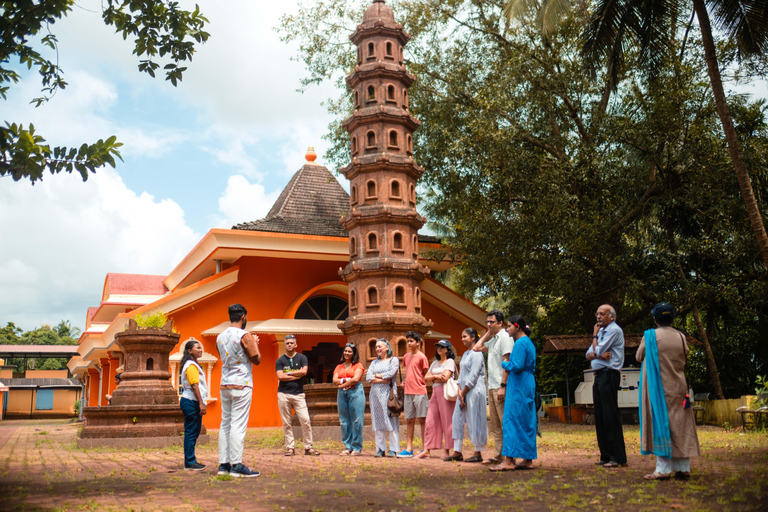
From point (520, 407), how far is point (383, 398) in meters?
2.47

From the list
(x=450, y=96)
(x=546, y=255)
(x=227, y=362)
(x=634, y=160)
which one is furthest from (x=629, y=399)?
(x=227, y=362)

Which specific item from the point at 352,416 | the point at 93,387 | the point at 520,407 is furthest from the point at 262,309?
the point at 93,387

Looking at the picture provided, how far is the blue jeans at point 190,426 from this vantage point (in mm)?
7996

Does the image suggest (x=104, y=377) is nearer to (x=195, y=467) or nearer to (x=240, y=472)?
(x=195, y=467)

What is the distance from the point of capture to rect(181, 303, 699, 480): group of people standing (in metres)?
6.57

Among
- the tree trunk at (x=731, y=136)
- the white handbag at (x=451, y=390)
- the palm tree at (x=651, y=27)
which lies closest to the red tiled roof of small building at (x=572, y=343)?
the palm tree at (x=651, y=27)

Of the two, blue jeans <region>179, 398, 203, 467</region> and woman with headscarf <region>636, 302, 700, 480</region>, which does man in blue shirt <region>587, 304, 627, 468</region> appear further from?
blue jeans <region>179, 398, 203, 467</region>

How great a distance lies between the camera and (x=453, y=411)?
8.97 metres

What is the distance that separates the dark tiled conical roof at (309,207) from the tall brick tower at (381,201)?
5.59 metres

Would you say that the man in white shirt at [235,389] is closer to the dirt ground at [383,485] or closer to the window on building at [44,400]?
the dirt ground at [383,485]

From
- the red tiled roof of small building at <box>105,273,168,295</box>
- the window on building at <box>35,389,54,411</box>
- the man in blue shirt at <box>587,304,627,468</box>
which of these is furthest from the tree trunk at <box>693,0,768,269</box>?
the window on building at <box>35,389,54,411</box>

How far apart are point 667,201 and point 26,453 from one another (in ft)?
45.3

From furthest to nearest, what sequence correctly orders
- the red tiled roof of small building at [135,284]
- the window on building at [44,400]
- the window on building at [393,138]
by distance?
the window on building at [44,400] < the red tiled roof of small building at [135,284] < the window on building at [393,138]

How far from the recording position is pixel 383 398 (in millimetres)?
9352
